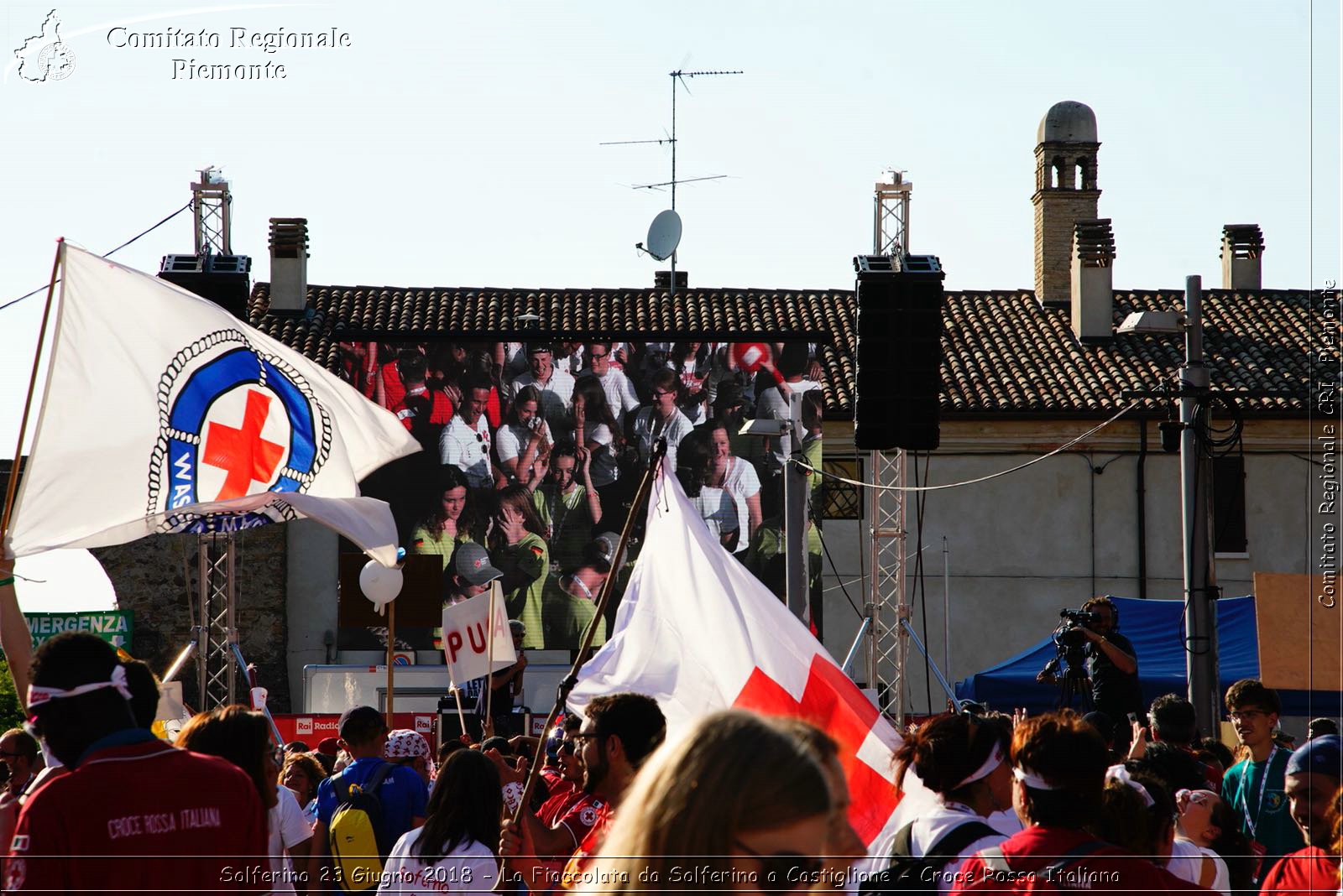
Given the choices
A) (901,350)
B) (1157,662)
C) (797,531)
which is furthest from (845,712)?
(1157,662)

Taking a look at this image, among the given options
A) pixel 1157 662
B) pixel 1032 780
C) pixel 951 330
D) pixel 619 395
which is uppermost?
pixel 951 330

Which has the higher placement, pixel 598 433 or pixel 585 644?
pixel 598 433

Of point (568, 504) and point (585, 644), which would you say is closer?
Answer: point (585, 644)

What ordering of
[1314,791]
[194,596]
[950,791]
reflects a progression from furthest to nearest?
[194,596] → [1314,791] → [950,791]

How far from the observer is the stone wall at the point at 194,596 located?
28922 mm

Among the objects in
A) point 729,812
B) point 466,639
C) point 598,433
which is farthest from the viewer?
point 598,433

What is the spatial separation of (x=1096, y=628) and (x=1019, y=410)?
20.3m

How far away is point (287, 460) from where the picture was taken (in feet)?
25.5

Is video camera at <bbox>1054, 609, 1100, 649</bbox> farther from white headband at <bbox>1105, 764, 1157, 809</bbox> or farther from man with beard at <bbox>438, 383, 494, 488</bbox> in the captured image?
man with beard at <bbox>438, 383, 494, 488</bbox>

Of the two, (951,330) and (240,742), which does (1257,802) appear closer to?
(240,742)

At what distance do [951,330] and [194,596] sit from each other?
50.9 ft

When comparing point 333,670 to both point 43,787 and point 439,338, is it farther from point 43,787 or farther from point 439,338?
point 43,787

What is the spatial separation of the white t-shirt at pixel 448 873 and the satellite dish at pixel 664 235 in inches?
1067

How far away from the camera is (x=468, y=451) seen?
28203 mm
